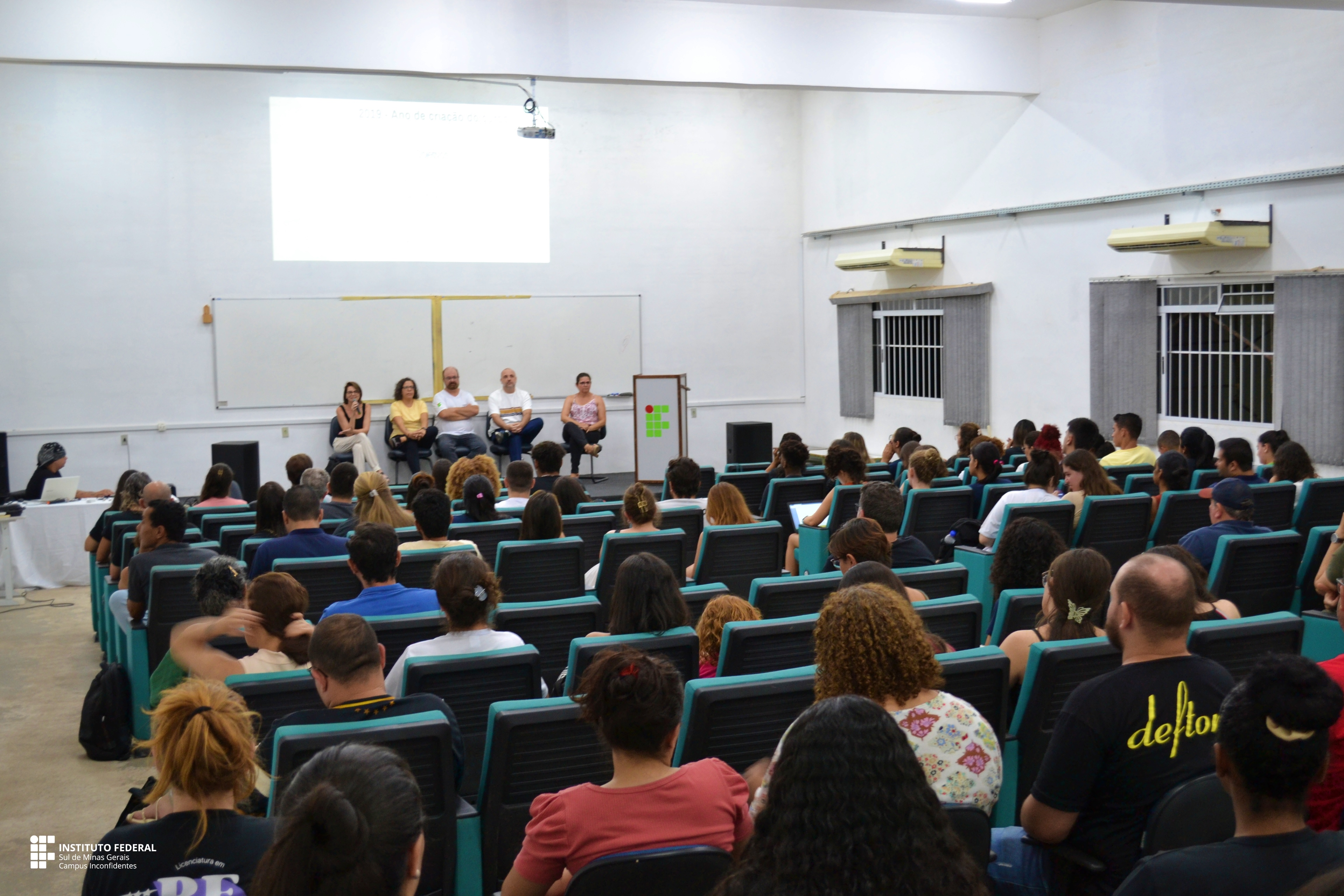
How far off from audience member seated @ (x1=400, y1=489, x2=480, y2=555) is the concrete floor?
138cm

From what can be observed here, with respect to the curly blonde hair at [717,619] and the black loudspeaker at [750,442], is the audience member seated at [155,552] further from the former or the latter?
the black loudspeaker at [750,442]

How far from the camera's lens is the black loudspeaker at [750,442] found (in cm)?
1173

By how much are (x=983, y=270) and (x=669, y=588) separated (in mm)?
8348

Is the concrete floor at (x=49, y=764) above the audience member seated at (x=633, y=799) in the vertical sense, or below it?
below

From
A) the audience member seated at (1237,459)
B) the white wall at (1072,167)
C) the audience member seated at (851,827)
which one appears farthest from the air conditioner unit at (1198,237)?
the audience member seated at (851,827)

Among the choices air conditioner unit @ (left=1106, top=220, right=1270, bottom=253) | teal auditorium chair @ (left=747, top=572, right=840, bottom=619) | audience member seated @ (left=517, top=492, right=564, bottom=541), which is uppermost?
air conditioner unit @ (left=1106, top=220, right=1270, bottom=253)

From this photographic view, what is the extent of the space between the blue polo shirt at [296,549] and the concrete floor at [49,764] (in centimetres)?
90

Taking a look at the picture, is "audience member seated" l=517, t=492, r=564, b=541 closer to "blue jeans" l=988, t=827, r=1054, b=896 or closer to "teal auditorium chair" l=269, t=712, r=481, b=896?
"teal auditorium chair" l=269, t=712, r=481, b=896

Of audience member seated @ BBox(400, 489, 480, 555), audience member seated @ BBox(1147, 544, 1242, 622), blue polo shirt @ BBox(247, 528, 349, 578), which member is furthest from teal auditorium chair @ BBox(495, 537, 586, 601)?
audience member seated @ BBox(1147, 544, 1242, 622)

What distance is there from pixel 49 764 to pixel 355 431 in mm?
6942

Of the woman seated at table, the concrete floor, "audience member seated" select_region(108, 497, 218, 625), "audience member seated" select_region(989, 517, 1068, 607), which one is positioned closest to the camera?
the concrete floor

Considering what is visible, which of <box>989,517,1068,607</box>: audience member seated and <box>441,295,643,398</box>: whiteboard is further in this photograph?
<box>441,295,643,398</box>: whiteboard

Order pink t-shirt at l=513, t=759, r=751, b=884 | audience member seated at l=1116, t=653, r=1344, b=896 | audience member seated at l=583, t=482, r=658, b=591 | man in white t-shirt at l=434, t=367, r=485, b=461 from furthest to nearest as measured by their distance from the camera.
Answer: man in white t-shirt at l=434, t=367, r=485, b=461, audience member seated at l=583, t=482, r=658, b=591, pink t-shirt at l=513, t=759, r=751, b=884, audience member seated at l=1116, t=653, r=1344, b=896

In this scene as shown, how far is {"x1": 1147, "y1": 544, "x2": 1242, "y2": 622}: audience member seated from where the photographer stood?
122 inches
